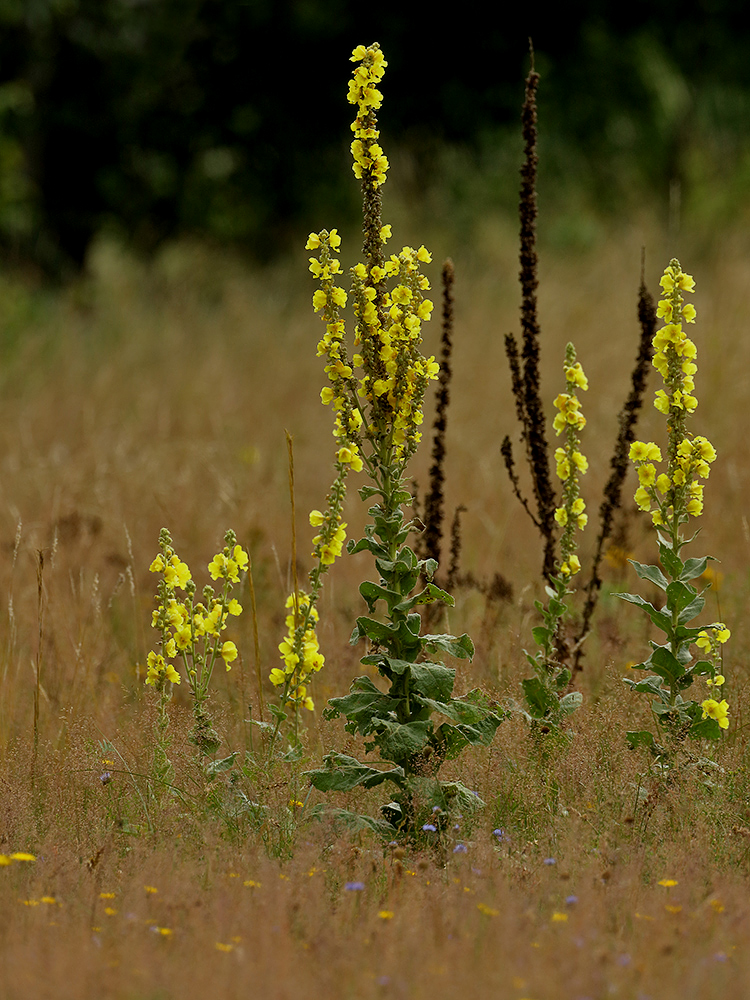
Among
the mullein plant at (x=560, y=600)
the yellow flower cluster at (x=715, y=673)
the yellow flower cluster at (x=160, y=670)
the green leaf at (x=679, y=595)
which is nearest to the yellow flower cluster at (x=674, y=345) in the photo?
the mullein plant at (x=560, y=600)

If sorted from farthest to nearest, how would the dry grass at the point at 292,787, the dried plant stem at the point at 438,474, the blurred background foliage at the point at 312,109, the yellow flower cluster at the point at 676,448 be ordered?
the blurred background foliage at the point at 312,109 < the dried plant stem at the point at 438,474 < the yellow flower cluster at the point at 676,448 < the dry grass at the point at 292,787

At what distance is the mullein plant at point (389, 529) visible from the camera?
289 cm

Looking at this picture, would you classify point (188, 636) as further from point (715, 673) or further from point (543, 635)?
point (715, 673)

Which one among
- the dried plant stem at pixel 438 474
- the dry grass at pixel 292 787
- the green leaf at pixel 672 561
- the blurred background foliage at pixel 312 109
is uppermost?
the blurred background foliage at pixel 312 109

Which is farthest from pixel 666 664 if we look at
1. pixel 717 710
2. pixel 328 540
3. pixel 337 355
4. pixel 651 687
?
pixel 337 355

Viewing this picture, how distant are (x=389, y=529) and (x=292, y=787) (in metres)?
0.74

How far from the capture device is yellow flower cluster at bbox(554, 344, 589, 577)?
3.35 m

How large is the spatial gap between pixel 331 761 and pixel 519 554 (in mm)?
2663

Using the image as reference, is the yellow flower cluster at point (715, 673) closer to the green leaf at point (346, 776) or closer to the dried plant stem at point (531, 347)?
the dried plant stem at point (531, 347)

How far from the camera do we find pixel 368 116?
302 cm

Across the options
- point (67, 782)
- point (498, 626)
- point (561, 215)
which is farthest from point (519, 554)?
point (561, 215)

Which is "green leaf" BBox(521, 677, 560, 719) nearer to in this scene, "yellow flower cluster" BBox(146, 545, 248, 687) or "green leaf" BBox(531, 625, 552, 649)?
"green leaf" BBox(531, 625, 552, 649)

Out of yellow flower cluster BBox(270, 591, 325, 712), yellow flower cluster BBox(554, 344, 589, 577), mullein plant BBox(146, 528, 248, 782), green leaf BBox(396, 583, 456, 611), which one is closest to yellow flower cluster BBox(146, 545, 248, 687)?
mullein plant BBox(146, 528, 248, 782)

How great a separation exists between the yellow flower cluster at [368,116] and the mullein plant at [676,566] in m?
0.86
